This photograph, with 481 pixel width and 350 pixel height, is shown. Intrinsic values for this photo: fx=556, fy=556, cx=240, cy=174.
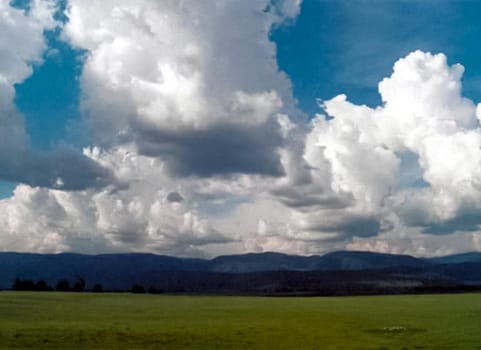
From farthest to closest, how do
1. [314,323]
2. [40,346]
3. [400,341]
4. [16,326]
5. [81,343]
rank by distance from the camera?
[314,323] < [16,326] < [400,341] < [81,343] < [40,346]

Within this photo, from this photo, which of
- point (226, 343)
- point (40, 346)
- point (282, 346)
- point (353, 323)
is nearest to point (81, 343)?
point (40, 346)

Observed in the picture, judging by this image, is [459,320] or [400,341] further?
[459,320]

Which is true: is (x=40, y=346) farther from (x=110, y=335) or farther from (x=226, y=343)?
(x=226, y=343)

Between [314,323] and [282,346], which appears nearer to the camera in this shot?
[282,346]

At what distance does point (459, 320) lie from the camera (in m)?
71.0

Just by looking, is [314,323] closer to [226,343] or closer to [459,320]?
[459,320]

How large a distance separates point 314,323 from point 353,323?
4956mm

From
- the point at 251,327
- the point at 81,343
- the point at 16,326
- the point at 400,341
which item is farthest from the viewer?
the point at 251,327

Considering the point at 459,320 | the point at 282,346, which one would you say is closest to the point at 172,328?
the point at 282,346

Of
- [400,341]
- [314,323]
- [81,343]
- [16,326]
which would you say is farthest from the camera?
[314,323]

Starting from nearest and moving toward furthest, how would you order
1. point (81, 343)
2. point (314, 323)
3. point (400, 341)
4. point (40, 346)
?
point (40, 346)
point (81, 343)
point (400, 341)
point (314, 323)

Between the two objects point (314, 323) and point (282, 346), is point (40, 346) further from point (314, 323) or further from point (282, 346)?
point (314, 323)

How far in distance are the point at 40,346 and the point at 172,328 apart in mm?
18134

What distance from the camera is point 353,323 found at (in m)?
69.5
